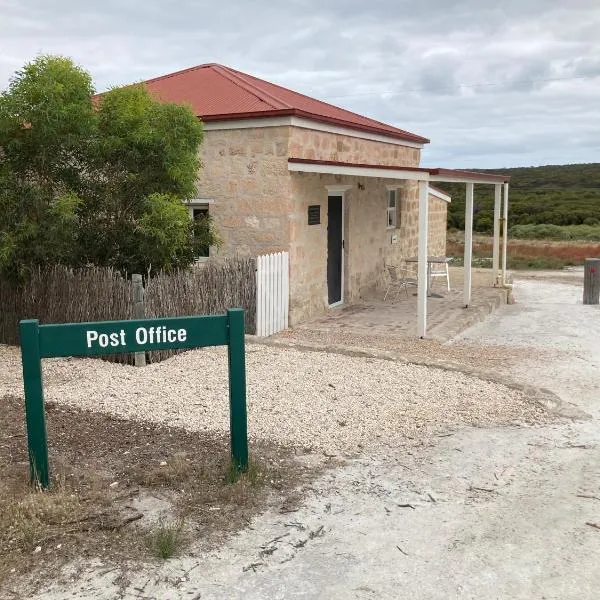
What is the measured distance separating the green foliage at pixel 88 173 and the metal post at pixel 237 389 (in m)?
4.05

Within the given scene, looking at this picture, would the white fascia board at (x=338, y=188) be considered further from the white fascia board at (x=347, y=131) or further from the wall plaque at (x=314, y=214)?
the white fascia board at (x=347, y=131)

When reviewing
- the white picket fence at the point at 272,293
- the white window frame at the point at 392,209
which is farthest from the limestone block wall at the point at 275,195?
the white window frame at the point at 392,209

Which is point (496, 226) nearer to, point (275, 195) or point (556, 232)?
point (275, 195)

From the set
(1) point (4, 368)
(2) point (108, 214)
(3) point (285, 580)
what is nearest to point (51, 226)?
(2) point (108, 214)

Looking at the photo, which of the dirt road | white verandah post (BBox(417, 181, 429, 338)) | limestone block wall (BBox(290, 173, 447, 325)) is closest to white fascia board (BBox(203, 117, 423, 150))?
limestone block wall (BBox(290, 173, 447, 325))

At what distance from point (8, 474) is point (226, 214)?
6.92 m

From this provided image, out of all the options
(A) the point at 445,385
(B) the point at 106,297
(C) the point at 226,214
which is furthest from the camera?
(C) the point at 226,214

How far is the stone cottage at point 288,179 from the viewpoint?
416 inches

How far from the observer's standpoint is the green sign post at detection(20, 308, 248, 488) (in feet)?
14.2

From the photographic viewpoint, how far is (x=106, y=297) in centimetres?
853

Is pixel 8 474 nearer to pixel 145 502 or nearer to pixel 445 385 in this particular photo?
pixel 145 502

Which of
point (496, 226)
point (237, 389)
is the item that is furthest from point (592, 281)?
point (237, 389)

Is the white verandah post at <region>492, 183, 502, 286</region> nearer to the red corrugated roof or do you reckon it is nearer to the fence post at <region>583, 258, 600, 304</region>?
the fence post at <region>583, 258, 600, 304</region>

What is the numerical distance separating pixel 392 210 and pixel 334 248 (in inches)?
131
